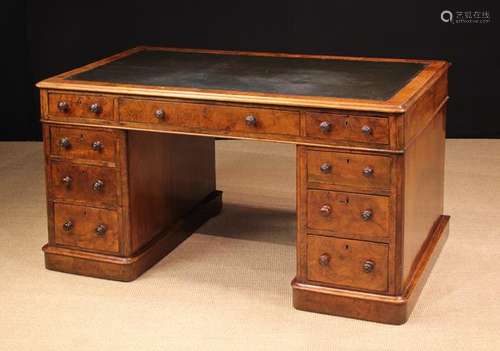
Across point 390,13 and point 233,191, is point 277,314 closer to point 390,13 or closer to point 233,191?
point 233,191

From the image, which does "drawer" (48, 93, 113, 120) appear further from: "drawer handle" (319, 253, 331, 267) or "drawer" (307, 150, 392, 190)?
"drawer handle" (319, 253, 331, 267)

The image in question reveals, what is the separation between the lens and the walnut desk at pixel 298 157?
4074mm

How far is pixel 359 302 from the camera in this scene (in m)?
4.18

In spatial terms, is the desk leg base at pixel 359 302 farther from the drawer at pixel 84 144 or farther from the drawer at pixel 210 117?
the drawer at pixel 84 144

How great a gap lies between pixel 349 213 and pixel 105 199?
1079 mm

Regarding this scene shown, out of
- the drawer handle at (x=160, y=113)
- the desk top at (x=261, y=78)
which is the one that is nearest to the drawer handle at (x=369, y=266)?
the desk top at (x=261, y=78)

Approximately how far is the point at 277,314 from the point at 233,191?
166 cm

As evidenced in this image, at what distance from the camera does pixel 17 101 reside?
681 centimetres

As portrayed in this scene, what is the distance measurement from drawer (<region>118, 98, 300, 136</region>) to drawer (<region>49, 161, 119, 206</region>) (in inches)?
10.9

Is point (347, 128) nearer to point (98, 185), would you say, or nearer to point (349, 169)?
point (349, 169)

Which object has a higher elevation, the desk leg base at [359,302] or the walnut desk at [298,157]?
the walnut desk at [298,157]

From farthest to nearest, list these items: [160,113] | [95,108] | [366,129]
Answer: [95,108]
[160,113]
[366,129]

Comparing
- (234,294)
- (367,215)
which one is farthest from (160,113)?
(367,215)

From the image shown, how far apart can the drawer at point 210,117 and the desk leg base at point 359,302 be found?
632 millimetres
